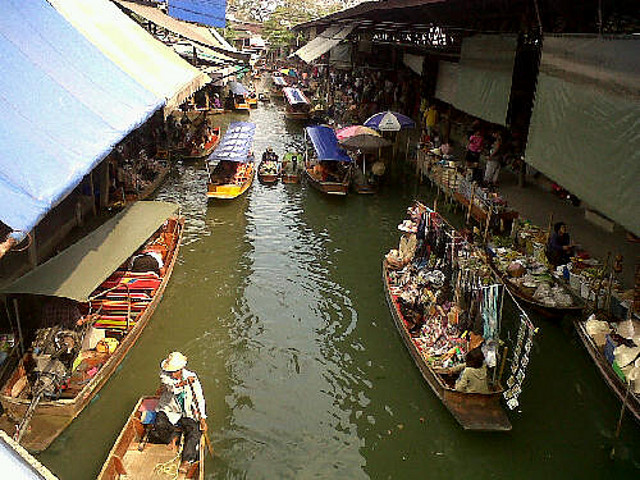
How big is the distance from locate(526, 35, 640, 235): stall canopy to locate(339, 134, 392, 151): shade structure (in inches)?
320

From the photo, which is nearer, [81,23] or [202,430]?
[202,430]

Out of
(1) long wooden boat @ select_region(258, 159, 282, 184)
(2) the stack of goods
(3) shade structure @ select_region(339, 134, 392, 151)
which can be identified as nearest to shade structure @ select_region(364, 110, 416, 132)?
(3) shade structure @ select_region(339, 134, 392, 151)

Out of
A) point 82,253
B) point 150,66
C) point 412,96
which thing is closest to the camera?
point 82,253

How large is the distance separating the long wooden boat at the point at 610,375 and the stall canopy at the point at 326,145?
11.2 meters

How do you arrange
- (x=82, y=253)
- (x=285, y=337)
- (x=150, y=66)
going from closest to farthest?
(x=82, y=253), (x=285, y=337), (x=150, y=66)

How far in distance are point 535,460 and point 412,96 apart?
23.6 meters

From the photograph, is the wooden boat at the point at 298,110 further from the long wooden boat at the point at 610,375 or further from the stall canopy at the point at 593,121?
the long wooden boat at the point at 610,375

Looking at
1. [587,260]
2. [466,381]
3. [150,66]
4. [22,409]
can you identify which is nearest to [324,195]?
[150,66]

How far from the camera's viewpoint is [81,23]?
38.1 ft

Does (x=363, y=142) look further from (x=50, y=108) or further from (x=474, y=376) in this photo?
(x=50, y=108)

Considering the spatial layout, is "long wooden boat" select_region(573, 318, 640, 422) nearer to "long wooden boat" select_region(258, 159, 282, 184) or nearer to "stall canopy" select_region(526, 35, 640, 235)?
"stall canopy" select_region(526, 35, 640, 235)

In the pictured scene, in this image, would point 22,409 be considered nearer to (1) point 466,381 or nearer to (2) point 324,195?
(1) point 466,381

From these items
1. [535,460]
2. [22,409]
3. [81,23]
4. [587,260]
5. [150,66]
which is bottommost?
[535,460]

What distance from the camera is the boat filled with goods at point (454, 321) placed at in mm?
8180
